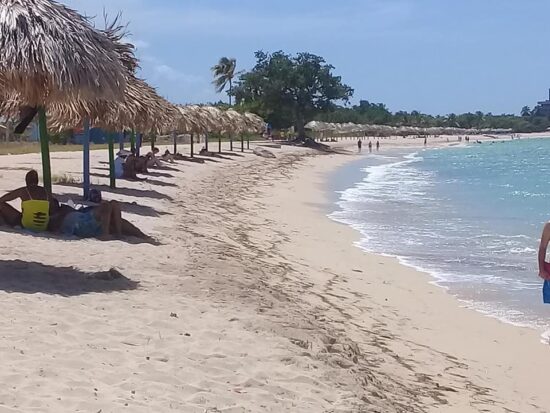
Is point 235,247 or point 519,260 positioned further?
point 519,260

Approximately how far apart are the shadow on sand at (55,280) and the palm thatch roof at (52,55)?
1476mm

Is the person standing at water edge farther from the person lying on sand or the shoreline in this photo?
the person lying on sand

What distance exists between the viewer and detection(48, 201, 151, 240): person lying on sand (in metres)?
9.22

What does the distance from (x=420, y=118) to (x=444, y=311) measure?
A: 125 meters

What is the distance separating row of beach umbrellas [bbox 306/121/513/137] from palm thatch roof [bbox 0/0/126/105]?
70566mm

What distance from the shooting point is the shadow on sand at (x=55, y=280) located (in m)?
6.39

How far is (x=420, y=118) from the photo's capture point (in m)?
131

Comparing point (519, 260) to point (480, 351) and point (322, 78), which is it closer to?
point (480, 351)

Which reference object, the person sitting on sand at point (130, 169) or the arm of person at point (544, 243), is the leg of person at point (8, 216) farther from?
the person sitting on sand at point (130, 169)

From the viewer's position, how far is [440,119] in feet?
457

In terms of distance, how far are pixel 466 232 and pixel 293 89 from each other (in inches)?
1823

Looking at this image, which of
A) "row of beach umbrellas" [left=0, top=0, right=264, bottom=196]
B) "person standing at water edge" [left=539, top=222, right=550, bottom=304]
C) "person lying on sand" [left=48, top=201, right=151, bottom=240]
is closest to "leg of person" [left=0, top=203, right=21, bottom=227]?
"person lying on sand" [left=48, top=201, right=151, bottom=240]

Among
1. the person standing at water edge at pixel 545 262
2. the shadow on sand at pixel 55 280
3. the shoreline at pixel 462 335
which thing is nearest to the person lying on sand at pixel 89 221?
the shadow on sand at pixel 55 280

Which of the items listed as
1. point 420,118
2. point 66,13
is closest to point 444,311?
point 66,13
